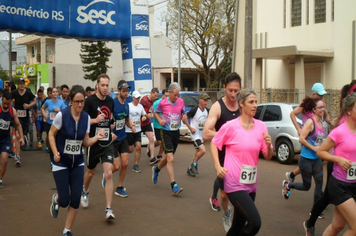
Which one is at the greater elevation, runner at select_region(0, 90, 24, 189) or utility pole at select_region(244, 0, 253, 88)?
utility pole at select_region(244, 0, 253, 88)

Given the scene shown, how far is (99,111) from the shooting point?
279 inches

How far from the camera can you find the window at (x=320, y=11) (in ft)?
70.0

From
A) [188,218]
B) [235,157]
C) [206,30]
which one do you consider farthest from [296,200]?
[206,30]

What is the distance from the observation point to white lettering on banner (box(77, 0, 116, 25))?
1451 cm

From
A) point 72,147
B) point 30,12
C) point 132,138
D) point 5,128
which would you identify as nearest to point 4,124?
point 5,128

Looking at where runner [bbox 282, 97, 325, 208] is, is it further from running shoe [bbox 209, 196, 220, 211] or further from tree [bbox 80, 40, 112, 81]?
tree [bbox 80, 40, 112, 81]

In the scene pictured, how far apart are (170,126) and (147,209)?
2137 mm

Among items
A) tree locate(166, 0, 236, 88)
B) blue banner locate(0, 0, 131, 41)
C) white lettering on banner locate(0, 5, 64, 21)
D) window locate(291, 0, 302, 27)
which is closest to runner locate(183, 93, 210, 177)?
blue banner locate(0, 0, 131, 41)

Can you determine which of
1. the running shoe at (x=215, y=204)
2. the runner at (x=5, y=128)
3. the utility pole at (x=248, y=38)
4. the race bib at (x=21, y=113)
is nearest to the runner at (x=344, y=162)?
the running shoe at (x=215, y=204)

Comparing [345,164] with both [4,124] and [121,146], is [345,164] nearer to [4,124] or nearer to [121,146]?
[121,146]

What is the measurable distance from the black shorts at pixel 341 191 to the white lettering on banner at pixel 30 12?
11.5 meters

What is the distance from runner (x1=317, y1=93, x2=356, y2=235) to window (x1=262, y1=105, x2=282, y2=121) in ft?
26.6

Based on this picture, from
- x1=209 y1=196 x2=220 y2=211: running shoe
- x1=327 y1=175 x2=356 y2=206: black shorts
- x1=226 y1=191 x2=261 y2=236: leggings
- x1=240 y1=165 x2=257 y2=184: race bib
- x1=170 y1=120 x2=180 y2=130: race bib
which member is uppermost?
x1=170 y1=120 x2=180 y2=130: race bib

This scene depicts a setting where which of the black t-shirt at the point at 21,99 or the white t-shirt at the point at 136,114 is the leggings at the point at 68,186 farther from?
the black t-shirt at the point at 21,99
